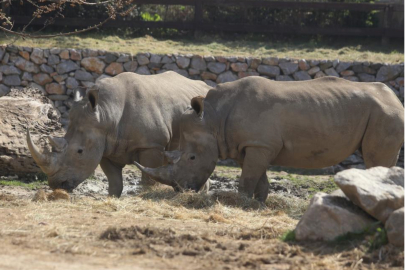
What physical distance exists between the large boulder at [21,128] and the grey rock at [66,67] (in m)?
3.81

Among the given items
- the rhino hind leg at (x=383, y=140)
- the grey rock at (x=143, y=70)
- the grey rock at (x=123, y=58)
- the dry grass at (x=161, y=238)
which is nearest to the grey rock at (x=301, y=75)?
the grey rock at (x=143, y=70)

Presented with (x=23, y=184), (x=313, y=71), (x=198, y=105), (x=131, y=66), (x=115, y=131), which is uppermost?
(x=198, y=105)

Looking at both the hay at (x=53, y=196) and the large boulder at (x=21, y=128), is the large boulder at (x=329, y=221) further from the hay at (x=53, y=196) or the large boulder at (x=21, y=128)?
the large boulder at (x=21, y=128)

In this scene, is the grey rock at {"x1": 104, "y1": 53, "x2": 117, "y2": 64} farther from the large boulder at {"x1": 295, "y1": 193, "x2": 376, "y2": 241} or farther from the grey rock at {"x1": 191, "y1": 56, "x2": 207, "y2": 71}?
the large boulder at {"x1": 295, "y1": 193, "x2": 376, "y2": 241}

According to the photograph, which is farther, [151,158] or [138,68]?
[138,68]

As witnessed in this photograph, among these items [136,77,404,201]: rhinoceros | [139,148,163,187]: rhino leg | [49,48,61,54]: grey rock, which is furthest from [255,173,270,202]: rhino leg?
[49,48,61,54]: grey rock

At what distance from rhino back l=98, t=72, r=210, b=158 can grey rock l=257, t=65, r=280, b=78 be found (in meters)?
7.00

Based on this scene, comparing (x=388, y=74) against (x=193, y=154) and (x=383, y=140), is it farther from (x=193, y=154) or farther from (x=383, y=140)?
(x=193, y=154)

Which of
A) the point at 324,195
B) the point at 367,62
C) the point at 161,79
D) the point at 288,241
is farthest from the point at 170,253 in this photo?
the point at 367,62

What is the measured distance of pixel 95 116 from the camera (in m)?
10.8

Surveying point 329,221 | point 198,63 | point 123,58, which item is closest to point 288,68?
point 198,63

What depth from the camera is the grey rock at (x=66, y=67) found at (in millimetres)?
18188

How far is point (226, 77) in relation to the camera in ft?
60.2

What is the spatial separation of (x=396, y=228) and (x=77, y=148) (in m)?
5.22
